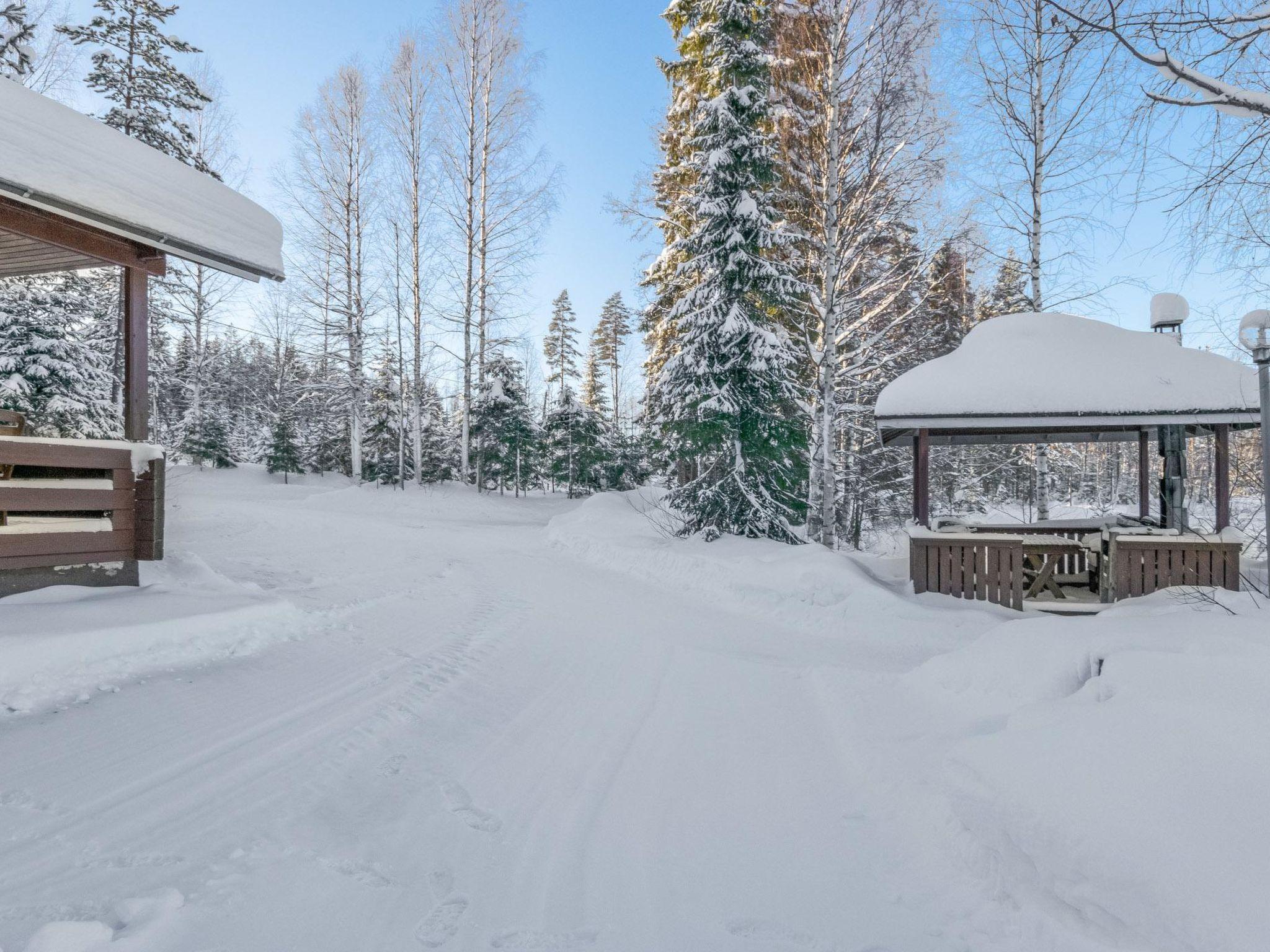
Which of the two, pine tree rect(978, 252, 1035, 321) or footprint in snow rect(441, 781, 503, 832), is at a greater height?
pine tree rect(978, 252, 1035, 321)

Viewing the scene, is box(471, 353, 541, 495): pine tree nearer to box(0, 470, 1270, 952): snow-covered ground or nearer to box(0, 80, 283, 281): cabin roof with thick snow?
box(0, 80, 283, 281): cabin roof with thick snow

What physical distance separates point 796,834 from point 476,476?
22.4 metres

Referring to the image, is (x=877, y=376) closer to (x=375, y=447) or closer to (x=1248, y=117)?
(x=1248, y=117)

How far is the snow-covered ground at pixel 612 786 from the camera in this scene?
1.95m

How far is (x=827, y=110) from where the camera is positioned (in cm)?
995

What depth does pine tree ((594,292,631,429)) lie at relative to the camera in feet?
119

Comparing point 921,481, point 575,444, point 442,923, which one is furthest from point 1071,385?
point 575,444

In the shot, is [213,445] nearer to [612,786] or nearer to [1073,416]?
[612,786]

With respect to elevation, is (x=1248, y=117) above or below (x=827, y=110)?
below

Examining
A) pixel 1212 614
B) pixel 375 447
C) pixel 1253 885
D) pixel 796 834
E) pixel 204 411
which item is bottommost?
pixel 796 834

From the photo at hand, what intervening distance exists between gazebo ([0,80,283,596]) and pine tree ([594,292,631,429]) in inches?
1164

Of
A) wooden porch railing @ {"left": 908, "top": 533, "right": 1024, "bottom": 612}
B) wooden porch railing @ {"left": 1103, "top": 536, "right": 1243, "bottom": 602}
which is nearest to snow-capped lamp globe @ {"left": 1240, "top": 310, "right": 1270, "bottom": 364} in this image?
wooden porch railing @ {"left": 908, "top": 533, "right": 1024, "bottom": 612}

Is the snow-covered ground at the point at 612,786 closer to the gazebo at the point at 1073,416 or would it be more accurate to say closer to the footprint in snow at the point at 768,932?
the footprint in snow at the point at 768,932

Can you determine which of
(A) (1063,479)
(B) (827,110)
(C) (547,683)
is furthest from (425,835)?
(A) (1063,479)
